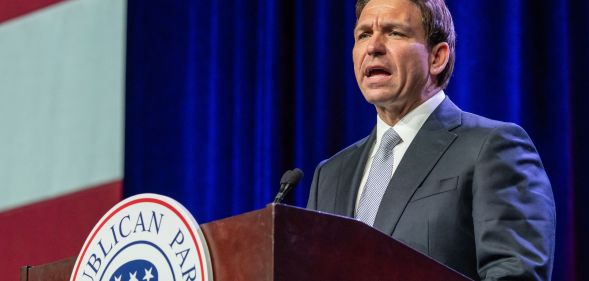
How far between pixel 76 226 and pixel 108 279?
8.35ft

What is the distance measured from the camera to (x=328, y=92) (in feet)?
11.1

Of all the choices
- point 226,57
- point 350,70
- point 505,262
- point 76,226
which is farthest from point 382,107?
point 76,226

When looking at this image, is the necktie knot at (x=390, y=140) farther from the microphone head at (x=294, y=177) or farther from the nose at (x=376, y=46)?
the microphone head at (x=294, y=177)

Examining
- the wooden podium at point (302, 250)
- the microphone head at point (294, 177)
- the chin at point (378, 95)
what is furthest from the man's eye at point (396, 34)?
the wooden podium at point (302, 250)

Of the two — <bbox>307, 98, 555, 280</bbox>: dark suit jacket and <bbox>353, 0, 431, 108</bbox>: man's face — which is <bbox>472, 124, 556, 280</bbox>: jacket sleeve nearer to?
<bbox>307, 98, 555, 280</bbox>: dark suit jacket

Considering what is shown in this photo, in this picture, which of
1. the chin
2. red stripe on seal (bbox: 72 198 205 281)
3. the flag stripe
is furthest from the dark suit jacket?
the flag stripe

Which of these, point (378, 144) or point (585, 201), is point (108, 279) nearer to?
point (378, 144)

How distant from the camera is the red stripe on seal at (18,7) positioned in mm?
4312

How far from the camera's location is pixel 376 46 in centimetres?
211

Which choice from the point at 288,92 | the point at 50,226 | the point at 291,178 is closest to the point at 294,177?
the point at 291,178

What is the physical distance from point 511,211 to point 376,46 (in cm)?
53

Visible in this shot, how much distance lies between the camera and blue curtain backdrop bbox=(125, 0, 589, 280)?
9.18ft

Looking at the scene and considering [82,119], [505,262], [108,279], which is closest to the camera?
[108,279]

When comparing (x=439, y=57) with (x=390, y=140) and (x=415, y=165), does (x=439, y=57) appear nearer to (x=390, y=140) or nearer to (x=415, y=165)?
(x=390, y=140)
